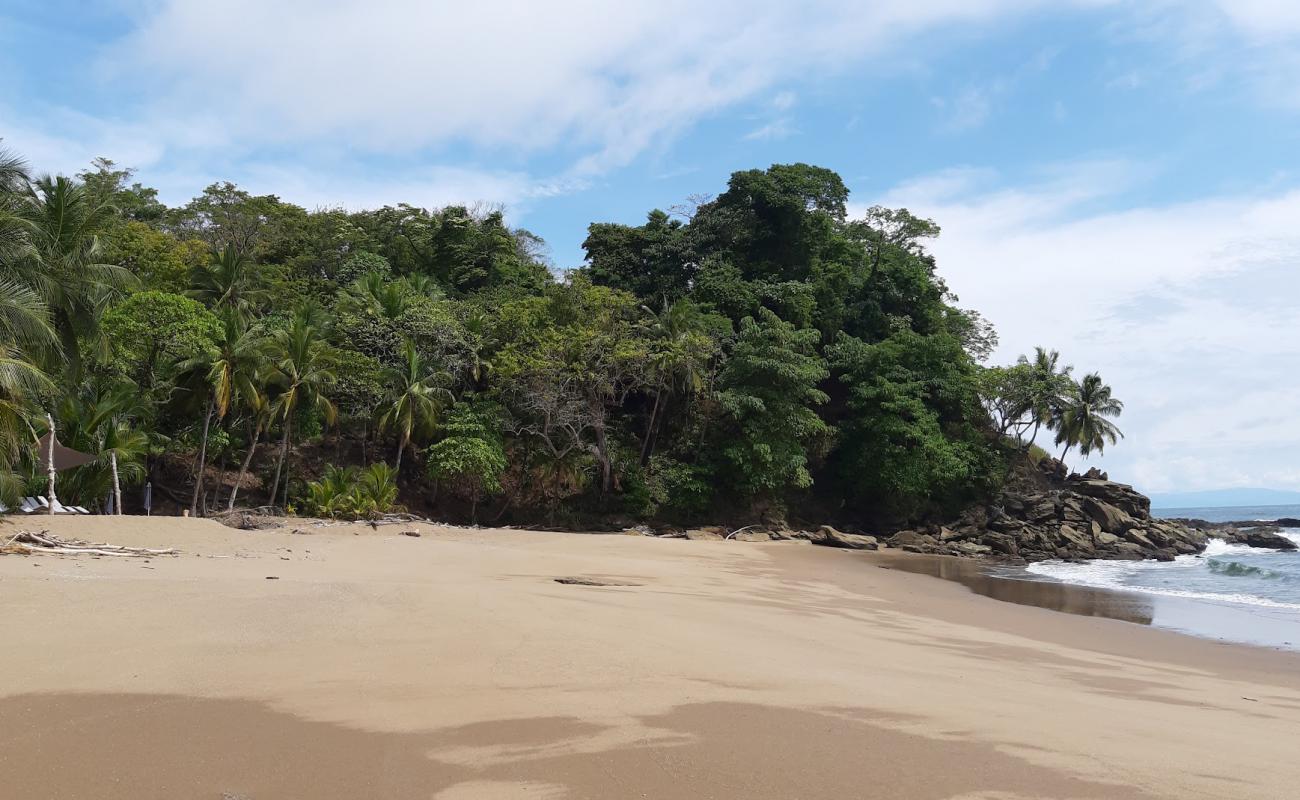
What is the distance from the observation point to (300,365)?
25828mm

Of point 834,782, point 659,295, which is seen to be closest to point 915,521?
point 659,295

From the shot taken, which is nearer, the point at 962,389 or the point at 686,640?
the point at 686,640

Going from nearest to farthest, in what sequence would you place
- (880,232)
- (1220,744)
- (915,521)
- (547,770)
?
(547,770) → (1220,744) → (915,521) → (880,232)

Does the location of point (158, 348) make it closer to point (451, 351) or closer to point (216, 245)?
→ point (451, 351)

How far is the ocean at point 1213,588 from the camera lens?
13.1m

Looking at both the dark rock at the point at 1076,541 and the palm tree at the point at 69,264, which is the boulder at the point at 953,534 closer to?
the dark rock at the point at 1076,541

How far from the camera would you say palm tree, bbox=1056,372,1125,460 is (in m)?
43.3

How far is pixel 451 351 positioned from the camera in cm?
3100

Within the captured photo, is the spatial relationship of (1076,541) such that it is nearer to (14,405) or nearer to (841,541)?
(841,541)

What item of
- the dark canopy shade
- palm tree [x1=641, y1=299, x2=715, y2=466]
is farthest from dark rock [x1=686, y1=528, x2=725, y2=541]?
the dark canopy shade

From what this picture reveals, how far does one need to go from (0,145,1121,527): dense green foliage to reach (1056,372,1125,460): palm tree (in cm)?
12

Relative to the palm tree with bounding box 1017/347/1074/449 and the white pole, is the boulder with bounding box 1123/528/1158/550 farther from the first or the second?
the white pole

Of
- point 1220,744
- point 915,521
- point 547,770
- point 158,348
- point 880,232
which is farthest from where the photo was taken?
point 880,232

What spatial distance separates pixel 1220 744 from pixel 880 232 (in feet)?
138
